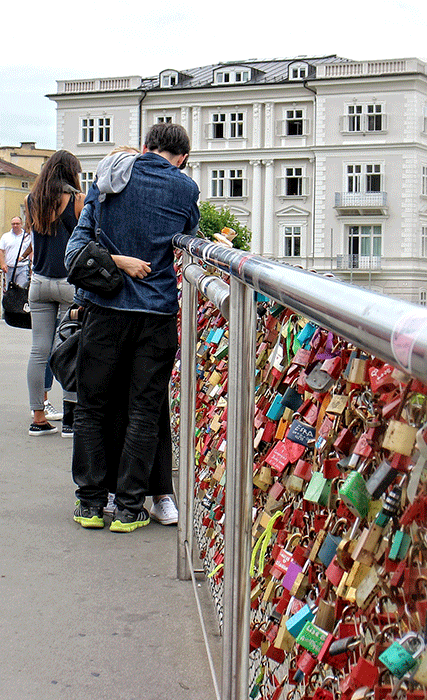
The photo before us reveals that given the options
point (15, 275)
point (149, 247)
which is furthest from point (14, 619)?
point (15, 275)

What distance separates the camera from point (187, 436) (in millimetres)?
3434

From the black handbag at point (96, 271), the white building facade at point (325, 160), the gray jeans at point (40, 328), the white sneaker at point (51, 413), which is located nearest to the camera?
the black handbag at point (96, 271)

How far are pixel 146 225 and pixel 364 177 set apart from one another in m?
67.3

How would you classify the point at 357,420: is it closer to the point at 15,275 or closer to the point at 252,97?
the point at 15,275

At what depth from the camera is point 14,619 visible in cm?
303

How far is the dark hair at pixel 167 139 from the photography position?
13.4 ft

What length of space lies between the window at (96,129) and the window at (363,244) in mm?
20696

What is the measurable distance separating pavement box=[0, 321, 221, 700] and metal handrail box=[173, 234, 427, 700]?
29 cm

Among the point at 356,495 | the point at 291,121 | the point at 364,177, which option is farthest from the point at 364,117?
the point at 356,495

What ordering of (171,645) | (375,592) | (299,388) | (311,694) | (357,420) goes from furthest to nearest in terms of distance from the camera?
(171,645), (299,388), (311,694), (357,420), (375,592)

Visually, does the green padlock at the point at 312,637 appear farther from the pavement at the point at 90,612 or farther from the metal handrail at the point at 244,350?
the pavement at the point at 90,612

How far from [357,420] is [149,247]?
2853mm

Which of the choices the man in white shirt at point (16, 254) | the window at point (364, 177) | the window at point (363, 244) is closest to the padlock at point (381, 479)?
the man in white shirt at point (16, 254)

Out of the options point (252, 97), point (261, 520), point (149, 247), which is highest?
point (252, 97)
